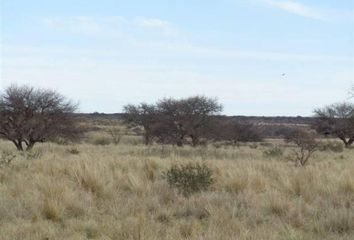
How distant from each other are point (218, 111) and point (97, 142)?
10.9 metres

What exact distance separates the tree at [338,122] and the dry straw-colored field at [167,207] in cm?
4123

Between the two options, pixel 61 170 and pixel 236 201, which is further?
pixel 61 170

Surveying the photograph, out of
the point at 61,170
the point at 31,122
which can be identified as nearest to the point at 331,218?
the point at 61,170

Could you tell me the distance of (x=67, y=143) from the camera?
3766 cm

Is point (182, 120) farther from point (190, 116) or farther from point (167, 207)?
point (167, 207)

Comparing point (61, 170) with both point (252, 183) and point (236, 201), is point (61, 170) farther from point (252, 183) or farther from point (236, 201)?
point (236, 201)

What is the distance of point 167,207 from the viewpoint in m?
8.75

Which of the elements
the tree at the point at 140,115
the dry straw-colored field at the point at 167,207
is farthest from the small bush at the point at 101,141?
the dry straw-colored field at the point at 167,207

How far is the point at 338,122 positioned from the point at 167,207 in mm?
50440

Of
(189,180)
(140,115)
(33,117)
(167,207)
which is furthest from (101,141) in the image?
(167,207)

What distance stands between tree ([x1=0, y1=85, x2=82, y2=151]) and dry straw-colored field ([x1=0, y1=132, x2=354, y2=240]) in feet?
58.9

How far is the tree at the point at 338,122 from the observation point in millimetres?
53594

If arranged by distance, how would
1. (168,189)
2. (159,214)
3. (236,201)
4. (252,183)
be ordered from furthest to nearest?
(252,183) → (168,189) → (236,201) → (159,214)

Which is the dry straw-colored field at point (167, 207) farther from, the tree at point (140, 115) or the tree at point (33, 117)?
the tree at point (140, 115)
